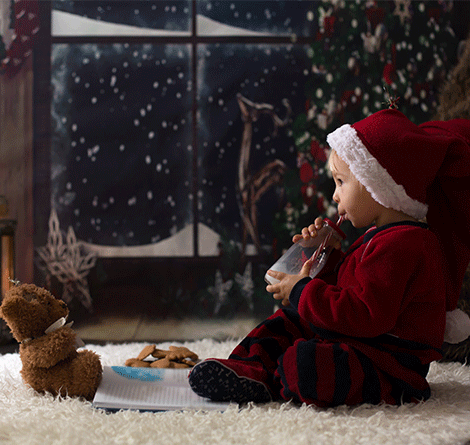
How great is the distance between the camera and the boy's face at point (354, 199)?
1.02 meters

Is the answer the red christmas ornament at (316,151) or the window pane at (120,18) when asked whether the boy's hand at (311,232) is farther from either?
the window pane at (120,18)

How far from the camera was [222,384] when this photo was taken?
3.15 feet

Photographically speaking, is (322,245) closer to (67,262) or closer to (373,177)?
(373,177)

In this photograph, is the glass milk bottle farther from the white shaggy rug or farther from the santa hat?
the white shaggy rug

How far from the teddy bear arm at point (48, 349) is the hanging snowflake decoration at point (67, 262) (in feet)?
3.45

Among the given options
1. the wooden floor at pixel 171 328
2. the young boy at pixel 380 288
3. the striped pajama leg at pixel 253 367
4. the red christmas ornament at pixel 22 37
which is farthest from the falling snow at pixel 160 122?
the young boy at pixel 380 288

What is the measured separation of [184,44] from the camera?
211 cm

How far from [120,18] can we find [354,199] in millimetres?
1577

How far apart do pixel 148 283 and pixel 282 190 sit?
742mm

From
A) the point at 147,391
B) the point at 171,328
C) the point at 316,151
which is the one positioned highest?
the point at 316,151

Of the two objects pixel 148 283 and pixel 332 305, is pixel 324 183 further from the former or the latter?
pixel 332 305

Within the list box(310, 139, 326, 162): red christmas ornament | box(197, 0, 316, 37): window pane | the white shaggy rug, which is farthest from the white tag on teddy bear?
box(197, 0, 316, 37): window pane

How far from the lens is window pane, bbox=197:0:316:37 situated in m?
2.10

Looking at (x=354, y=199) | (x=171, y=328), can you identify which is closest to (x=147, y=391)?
(x=354, y=199)
